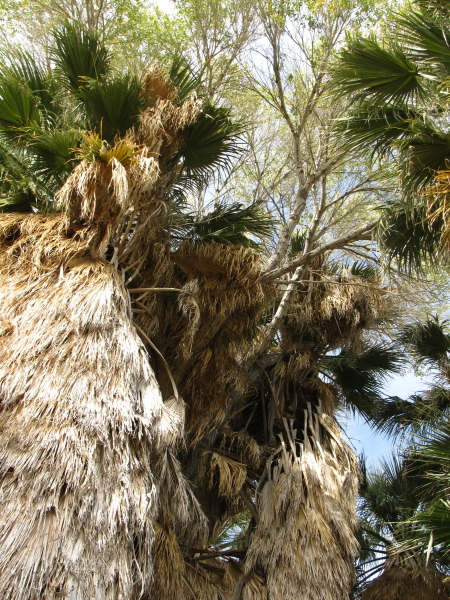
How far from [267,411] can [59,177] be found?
4281 millimetres

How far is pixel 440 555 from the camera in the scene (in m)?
6.20

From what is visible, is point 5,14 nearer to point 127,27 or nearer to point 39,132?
point 127,27

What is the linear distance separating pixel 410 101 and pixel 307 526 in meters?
4.50

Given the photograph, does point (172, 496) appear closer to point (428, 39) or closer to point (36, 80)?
point (36, 80)

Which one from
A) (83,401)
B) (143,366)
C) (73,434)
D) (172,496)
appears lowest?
(172,496)

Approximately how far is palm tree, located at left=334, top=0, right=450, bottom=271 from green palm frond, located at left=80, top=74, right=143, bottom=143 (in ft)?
6.73

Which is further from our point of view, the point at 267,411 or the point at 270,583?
the point at 267,411

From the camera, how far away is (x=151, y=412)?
14.4 feet

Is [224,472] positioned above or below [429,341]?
below

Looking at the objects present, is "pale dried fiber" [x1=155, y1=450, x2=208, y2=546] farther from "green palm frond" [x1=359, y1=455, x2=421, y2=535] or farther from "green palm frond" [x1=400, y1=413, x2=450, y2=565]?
"green palm frond" [x1=359, y1=455, x2=421, y2=535]

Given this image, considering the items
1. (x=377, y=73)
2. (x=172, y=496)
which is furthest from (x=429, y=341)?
(x=172, y=496)

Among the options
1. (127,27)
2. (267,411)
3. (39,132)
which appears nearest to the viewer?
(39,132)

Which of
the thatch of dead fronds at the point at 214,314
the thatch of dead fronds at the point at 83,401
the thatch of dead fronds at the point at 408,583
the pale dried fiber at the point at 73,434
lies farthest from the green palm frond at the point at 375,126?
the thatch of dead fronds at the point at 408,583

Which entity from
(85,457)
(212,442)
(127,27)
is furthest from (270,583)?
(127,27)
